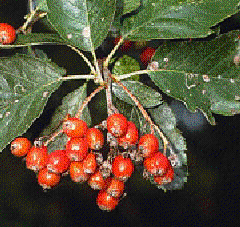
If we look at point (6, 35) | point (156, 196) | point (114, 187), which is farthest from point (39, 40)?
point (156, 196)

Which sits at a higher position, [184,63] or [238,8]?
[238,8]

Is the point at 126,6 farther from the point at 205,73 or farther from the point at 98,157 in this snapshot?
the point at 98,157

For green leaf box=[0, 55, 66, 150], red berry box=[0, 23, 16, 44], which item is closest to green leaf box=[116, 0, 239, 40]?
green leaf box=[0, 55, 66, 150]

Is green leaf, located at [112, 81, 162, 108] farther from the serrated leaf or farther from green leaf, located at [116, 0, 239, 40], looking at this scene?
green leaf, located at [116, 0, 239, 40]

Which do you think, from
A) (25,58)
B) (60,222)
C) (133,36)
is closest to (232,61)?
(133,36)

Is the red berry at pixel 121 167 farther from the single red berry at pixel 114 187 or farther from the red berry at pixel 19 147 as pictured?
the red berry at pixel 19 147

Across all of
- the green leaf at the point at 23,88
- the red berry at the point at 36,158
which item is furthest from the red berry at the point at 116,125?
the green leaf at the point at 23,88

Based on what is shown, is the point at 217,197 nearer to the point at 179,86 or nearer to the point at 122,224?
the point at 122,224
